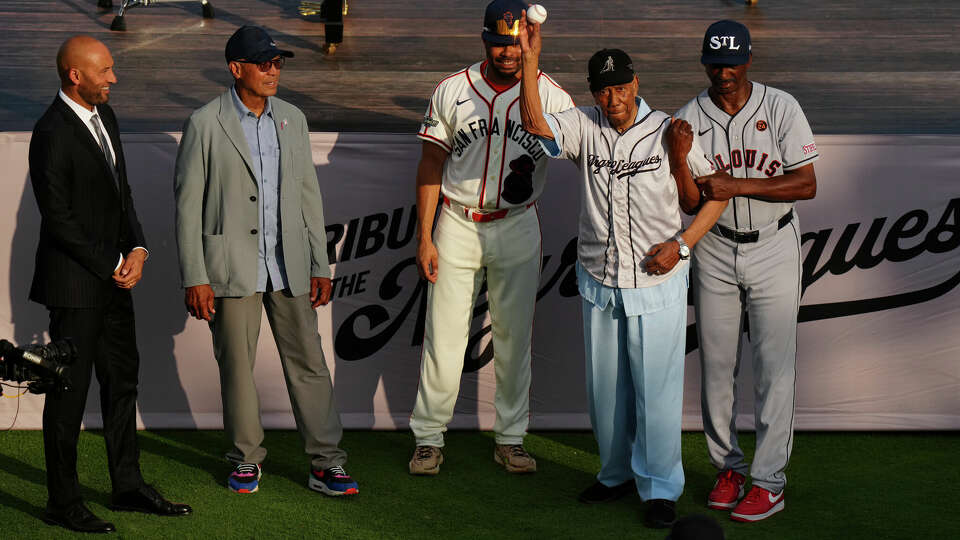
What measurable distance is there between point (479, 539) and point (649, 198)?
151 cm

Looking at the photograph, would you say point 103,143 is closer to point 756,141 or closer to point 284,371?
point 284,371

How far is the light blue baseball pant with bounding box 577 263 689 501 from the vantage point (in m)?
4.76

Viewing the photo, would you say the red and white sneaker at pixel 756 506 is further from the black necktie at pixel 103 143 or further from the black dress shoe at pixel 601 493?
the black necktie at pixel 103 143

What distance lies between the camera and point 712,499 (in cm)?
505

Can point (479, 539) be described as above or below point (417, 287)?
below

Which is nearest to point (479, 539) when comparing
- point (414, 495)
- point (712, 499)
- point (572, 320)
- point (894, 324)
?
point (414, 495)

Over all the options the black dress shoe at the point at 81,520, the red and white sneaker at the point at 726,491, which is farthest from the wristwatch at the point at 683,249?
the black dress shoe at the point at 81,520

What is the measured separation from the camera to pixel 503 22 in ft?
16.1

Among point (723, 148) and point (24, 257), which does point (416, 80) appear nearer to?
point (24, 257)

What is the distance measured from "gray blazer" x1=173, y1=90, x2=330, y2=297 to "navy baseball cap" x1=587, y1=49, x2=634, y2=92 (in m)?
1.33

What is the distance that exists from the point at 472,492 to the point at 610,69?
1.96 metres

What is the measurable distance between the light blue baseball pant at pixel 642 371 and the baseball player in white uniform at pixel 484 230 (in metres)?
0.49

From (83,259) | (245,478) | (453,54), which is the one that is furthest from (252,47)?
(453,54)

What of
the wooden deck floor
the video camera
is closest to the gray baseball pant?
the wooden deck floor
